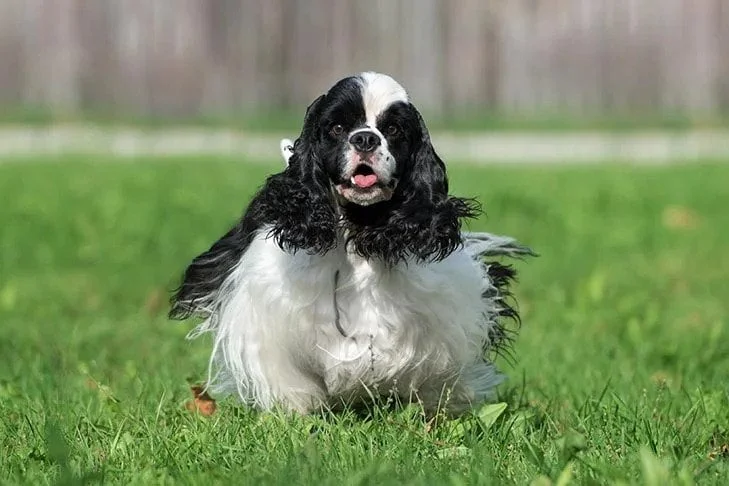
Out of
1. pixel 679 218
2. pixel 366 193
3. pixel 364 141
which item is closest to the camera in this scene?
pixel 364 141

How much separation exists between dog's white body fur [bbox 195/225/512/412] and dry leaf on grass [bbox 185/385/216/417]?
0.49ft

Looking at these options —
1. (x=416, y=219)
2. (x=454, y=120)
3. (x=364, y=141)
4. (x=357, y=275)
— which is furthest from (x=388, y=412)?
(x=454, y=120)

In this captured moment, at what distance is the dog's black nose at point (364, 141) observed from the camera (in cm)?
472

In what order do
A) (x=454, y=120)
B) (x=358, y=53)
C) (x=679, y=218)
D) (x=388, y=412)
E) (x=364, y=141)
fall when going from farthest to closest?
(x=454, y=120) → (x=358, y=53) → (x=679, y=218) → (x=388, y=412) → (x=364, y=141)

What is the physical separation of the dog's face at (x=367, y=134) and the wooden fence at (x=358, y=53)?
546 inches

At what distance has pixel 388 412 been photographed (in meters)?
5.16

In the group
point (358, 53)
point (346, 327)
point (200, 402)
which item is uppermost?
point (358, 53)

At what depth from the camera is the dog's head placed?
4.82 metres

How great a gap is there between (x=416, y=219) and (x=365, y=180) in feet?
0.75

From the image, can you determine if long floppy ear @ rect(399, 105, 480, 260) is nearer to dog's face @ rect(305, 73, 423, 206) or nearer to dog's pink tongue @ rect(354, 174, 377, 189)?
dog's face @ rect(305, 73, 423, 206)

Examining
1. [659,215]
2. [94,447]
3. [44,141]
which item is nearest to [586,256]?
[659,215]

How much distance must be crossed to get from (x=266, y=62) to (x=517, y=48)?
10.5 ft

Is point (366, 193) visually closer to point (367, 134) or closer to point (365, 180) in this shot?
point (365, 180)

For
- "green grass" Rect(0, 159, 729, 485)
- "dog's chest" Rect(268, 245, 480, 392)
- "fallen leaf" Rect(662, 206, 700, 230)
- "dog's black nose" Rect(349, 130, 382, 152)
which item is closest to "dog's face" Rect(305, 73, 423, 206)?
"dog's black nose" Rect(349, 130, 382, 152)
